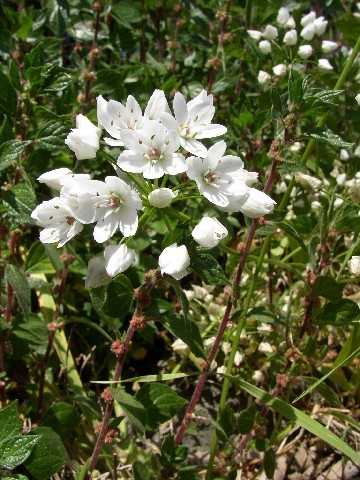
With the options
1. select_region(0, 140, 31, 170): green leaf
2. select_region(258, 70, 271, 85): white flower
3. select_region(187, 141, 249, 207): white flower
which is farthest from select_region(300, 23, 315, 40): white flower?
select_region(0, 140, 31, 170): green leaf

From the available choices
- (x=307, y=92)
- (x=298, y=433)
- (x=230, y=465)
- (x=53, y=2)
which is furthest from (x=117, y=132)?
(x=53, y=2)

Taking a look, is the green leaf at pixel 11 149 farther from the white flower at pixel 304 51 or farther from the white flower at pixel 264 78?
the white flower at pixel 304 51

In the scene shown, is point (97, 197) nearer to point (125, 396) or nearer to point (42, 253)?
point (125, 396)

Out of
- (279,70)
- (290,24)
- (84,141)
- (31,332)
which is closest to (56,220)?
(84,141)

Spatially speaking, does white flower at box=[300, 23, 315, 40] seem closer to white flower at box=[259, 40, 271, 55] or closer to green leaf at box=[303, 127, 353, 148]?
white flower at box=[259, 40, 271, 55]

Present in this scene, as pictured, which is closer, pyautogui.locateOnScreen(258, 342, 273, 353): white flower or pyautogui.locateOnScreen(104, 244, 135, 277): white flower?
pyautogui.locateOnScreen(104, 244, 135, 277): white flower
